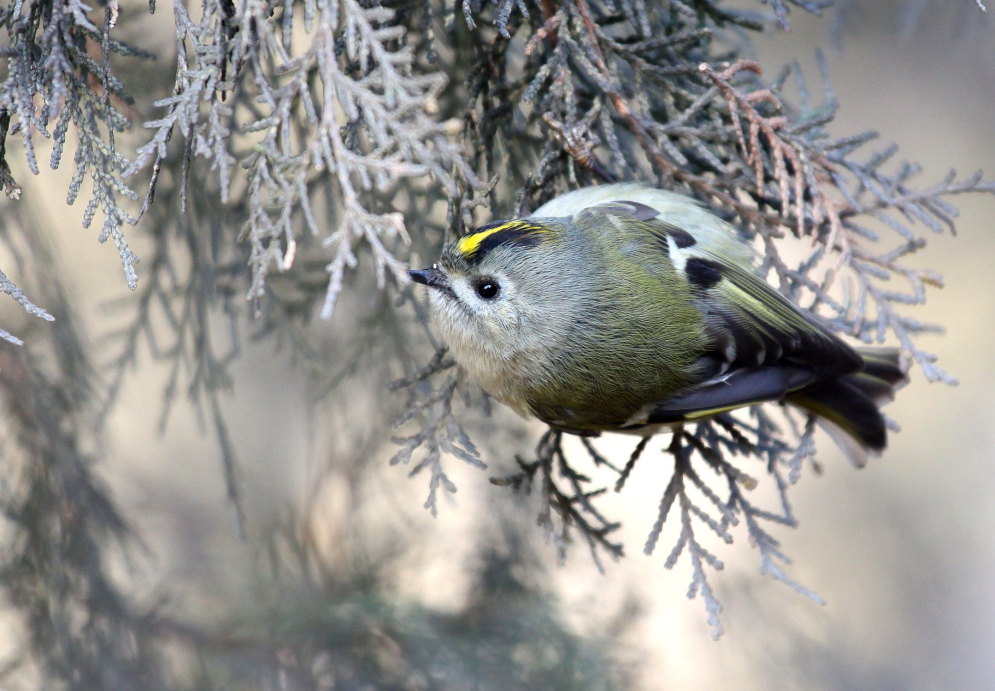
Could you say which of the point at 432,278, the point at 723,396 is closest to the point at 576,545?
the point at 723,396

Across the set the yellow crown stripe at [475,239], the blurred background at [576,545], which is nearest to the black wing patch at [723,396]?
the yellow crown stripe at [475,239]

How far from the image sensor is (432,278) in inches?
43.4

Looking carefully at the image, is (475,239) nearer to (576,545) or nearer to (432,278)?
(432,278)

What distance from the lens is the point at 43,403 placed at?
1378 millimetres

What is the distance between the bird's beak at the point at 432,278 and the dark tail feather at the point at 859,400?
2.08 ft

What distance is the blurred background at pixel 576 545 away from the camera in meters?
1.56

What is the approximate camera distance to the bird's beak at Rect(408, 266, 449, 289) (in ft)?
3.60

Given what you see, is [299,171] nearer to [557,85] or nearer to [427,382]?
[557,85]

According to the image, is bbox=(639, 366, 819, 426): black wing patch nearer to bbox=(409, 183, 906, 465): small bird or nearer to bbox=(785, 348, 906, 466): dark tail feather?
bbox=(409, 183, 906, 465): small bird

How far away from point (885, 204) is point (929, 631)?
89.9 inches

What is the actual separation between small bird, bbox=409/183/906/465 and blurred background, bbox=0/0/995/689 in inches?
22.8

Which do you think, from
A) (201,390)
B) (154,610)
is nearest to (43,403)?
(201,390)

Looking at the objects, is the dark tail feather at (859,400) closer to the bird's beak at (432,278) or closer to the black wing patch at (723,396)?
the black wing patch at (723,396)

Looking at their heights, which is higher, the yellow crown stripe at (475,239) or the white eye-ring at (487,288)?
the yellow crown stripe at (475,239)
